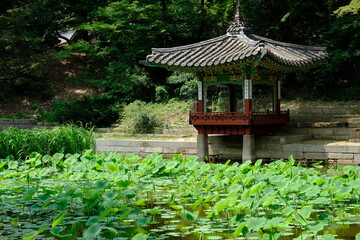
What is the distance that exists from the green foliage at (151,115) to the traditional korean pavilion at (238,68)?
15.5 feet

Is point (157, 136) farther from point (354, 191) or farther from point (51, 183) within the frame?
point (354, 191)

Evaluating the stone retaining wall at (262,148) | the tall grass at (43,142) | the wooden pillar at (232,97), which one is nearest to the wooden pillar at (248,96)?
the stone retaining wall at (262,148)

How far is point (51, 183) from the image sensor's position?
26.5 feet

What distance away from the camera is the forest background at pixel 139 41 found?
65.3 feet

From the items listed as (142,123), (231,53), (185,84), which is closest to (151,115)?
(142,123)

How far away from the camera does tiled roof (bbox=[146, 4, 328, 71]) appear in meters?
11.6

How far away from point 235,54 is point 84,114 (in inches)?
393

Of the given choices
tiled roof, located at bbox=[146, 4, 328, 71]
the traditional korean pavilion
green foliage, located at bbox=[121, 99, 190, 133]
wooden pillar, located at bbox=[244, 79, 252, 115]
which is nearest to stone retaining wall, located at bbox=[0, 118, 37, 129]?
green foliage, located at bbox=[121, 99, 190, 133]

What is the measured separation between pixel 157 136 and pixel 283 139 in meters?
5.47

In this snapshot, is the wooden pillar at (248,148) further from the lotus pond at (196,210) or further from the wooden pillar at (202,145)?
the lotus pond at (196,210)

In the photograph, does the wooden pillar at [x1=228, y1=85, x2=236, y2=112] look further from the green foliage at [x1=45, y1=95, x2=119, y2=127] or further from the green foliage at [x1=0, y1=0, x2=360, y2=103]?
the green foliage at [x1=45, y1=95, x2=119, y2=127]

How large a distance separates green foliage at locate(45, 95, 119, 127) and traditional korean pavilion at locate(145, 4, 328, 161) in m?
7.41

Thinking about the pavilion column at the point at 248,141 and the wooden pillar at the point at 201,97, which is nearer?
the pavilion column at the point at 248,141

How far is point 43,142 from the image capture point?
11.6 metres
